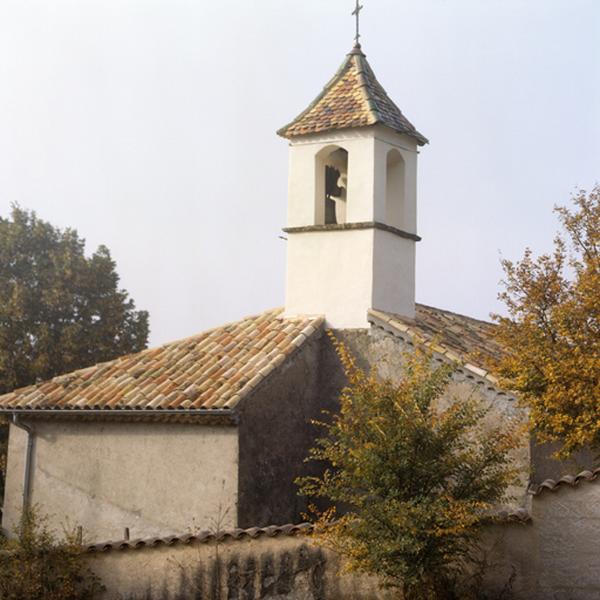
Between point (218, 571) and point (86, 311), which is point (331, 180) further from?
point (86, 311)

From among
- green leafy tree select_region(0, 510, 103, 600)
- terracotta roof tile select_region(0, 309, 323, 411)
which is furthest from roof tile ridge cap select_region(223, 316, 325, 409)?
green leafy tree select_region(0, 510, 103, 600)

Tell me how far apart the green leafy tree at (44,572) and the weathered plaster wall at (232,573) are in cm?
20

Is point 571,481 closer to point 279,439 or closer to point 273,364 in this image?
point 279,439

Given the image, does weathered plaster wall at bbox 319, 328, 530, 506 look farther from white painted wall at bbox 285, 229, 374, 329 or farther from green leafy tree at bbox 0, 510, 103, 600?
green leafy tree at bbox 0, 510, 103, 600

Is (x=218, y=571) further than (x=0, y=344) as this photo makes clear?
No

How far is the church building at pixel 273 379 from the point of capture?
15180 mm

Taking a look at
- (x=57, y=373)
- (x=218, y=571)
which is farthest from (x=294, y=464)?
(x=57, y=373)

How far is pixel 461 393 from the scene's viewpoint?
1550 centimetres

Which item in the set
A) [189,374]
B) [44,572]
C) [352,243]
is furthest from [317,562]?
[352,243]

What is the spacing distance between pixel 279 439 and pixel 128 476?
253cm

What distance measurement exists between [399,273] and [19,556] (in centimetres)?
817

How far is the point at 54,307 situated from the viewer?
2777 centimetres

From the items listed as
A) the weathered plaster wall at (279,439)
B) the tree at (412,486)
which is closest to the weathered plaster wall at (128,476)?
the weathered plaster wall at (279,439)

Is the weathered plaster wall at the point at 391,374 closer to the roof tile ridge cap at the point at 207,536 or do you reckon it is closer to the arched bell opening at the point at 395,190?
the arched bell opening at the point at 395,190
